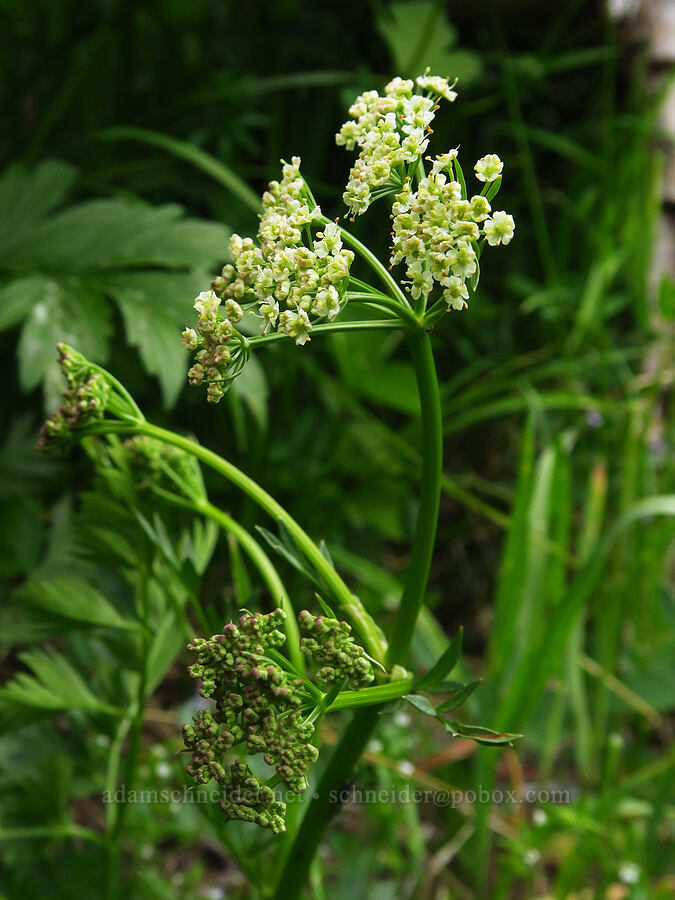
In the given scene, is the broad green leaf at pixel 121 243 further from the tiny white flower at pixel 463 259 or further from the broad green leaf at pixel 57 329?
the tiny white flower at pixel 463 259

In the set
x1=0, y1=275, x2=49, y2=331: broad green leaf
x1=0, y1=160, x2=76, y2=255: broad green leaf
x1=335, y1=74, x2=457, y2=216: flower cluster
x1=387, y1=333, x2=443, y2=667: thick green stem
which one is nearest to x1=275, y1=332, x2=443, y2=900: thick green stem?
x1=387, y1=333, x2=443, y2=667: thick green stem

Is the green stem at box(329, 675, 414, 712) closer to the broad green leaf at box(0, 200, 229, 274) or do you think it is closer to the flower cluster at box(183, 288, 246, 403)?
the flower cluster at box(183, 288, 246, 403)

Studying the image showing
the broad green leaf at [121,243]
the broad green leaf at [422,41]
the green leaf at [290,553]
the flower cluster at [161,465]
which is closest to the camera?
the green leaf at [290,553]

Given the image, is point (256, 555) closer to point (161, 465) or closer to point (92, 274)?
point (161, 465)

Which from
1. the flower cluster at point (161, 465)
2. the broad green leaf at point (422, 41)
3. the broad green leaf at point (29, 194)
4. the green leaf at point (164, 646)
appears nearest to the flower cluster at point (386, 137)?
the flower cluster at point (161, 465)

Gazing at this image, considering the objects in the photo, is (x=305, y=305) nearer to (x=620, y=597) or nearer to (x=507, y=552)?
(x=507, y=552)

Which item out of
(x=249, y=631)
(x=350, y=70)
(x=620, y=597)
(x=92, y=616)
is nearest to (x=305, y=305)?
(x=249, y=631)

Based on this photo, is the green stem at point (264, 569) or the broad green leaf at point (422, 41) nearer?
the green stem at point (264, 569)
